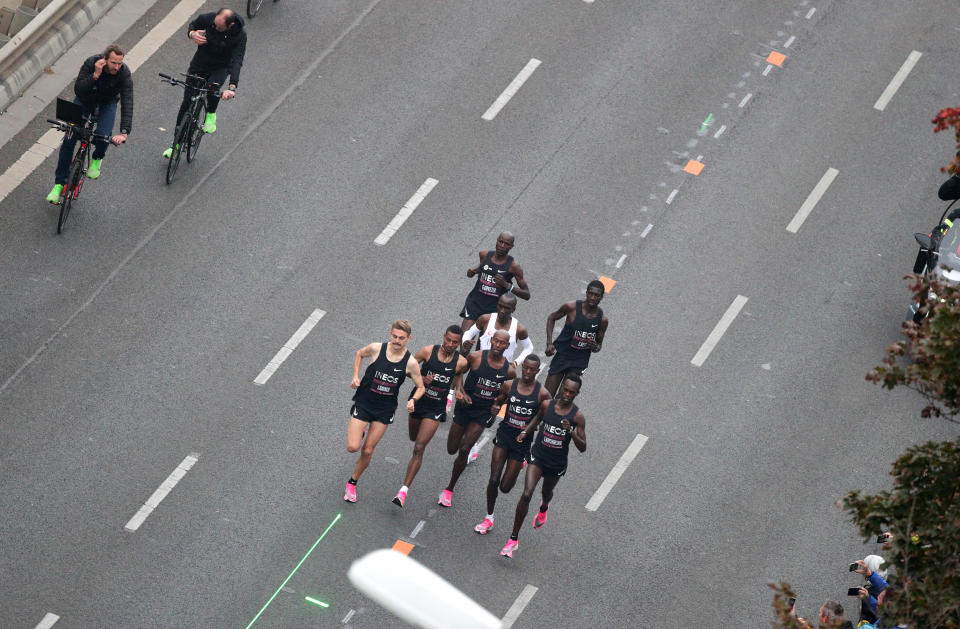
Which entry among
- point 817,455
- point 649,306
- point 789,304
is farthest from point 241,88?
point 817,455

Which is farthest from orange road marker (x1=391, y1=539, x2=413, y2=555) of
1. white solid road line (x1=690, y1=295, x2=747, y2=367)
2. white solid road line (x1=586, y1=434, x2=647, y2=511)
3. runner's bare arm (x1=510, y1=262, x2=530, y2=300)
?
white solid road line (x1=690, y1=295, x2=747, y2=367)

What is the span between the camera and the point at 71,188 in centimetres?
1839

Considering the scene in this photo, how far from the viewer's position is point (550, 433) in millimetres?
14812

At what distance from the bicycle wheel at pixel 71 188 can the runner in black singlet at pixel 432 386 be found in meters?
5.40

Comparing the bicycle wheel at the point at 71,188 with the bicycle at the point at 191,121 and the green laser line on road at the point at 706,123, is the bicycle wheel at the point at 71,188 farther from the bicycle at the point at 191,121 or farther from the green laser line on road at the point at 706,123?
the green laser line on road at the point at 706,123

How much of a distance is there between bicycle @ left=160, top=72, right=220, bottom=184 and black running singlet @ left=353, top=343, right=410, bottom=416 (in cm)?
550

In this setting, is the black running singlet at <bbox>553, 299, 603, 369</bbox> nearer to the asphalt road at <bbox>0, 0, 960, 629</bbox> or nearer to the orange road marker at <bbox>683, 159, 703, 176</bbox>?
the asphalt road at <bbox>0, 0, 960, 629</bbox>

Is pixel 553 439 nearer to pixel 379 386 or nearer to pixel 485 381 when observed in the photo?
pixel 485 381

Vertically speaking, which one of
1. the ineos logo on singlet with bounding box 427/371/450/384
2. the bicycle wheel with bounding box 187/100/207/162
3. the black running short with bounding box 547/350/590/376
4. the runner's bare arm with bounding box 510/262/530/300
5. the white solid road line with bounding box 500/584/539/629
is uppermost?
the bicycle wheel with bounding box 187/100/207/162

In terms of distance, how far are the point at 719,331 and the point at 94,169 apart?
25.7 ft

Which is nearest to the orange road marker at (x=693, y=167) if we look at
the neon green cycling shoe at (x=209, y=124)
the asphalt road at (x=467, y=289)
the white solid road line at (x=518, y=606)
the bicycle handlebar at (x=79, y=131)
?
the asphalt road at (x=467, y=289)

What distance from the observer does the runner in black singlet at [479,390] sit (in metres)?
15.4

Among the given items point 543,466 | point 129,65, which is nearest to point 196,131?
point 129,65

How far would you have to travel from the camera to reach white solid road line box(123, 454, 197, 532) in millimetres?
15359
